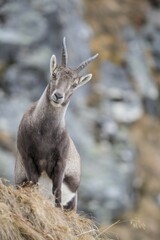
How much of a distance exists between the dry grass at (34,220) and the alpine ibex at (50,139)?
1.64m

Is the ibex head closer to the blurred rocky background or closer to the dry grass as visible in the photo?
the dry grass

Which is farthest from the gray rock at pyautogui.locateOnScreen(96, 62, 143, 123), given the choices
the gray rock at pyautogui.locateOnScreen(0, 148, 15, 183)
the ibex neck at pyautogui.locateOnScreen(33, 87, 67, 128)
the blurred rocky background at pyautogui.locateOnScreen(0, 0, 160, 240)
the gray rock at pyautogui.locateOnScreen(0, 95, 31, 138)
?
the ibex neck at pyautogui.locateOnScreen(33, 87, 67, 128)

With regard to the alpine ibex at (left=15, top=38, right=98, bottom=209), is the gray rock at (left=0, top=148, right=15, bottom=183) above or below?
below

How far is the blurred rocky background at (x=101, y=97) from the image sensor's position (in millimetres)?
31391

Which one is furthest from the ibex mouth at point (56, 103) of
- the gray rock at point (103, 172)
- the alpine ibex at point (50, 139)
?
the gray rock at point (103, 172)

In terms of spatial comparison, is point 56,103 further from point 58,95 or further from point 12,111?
point 12,111

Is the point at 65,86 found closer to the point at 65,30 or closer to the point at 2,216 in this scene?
the point at 2,216

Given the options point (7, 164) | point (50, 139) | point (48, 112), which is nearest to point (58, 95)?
point (48, 112)

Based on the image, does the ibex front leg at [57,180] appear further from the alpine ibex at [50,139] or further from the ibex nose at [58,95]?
the ibex nose at [58,95]

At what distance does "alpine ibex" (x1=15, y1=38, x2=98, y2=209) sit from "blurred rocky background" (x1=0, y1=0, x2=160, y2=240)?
42.4 ft

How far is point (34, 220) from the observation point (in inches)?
406

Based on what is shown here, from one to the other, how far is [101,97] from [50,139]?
24.8m

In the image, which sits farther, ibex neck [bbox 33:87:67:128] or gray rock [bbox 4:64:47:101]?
gray rock [bbox 4:64:47:101]

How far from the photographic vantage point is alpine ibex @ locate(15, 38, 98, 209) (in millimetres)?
12898
